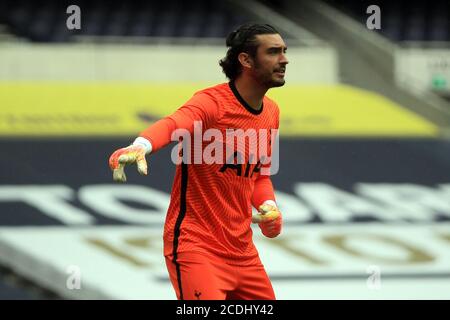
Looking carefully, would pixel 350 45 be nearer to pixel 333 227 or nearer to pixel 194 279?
pixel 333 227

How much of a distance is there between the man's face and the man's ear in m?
0.03

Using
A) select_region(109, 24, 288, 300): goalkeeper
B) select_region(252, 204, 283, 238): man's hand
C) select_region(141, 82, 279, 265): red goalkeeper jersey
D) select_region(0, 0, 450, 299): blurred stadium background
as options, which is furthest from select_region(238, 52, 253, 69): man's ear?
select_region(0, 0, 450, 299): blurred stadium background

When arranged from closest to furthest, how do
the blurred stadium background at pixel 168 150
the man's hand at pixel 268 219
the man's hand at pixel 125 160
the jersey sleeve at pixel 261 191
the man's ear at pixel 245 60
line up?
the man's hand at pixel 125 160, the man's ear at pixel 245 60, the man's hand at pixel 268 219, the jersey sleeve at pixel 261 191, the blurred stadium background at pixel 168 150

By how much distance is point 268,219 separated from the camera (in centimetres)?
520

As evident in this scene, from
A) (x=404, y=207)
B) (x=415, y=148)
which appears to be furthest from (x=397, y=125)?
(x=404, y=207)

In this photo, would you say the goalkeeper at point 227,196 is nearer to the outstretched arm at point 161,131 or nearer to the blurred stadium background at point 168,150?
the outstretched arm at point 161,131

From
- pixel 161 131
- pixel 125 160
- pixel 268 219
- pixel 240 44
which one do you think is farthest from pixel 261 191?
pixel 125 160

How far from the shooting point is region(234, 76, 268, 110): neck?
5105 millimetres

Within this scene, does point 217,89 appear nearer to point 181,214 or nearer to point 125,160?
point 181,214

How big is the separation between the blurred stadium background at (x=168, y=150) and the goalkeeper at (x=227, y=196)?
19.5ft

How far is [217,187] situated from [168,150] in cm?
810

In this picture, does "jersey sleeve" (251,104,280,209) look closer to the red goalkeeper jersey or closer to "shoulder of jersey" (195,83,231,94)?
the red goalkeeper jersey

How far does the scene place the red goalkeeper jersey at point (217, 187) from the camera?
16.3ft

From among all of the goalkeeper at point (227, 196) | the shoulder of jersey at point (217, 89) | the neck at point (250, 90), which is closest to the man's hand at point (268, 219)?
the goalkeeper at point (227, 196)
